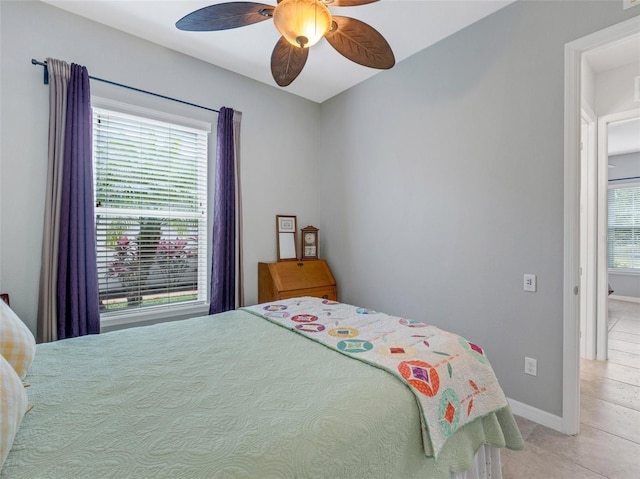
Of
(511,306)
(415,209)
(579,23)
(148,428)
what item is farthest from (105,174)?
(579,23)

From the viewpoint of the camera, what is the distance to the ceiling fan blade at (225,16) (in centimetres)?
154

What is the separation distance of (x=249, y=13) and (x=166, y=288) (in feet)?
7.07

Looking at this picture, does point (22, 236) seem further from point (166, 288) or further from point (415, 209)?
point (415, 209)

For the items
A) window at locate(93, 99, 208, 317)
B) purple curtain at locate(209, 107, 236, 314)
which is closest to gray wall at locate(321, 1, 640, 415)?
purple curtain at locate(209, 107, 236, 314)

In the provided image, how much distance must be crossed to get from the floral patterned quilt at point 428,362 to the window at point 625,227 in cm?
675

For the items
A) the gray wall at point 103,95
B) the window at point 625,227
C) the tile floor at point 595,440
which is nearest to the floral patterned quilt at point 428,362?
the tile floor at point 595,440

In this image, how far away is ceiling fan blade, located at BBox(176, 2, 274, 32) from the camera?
60.6 inches

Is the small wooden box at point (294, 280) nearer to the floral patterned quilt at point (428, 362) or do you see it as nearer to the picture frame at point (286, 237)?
the picture frame at point (286, 237)

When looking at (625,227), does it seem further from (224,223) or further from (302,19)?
(302,19)

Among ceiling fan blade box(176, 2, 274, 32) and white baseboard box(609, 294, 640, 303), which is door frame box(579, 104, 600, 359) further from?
white baseboard box(609, 294, 640, 303)

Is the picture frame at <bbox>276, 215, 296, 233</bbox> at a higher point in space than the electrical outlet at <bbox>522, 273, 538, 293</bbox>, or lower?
higher

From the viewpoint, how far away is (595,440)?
187 cm

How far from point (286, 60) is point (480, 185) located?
160 cm

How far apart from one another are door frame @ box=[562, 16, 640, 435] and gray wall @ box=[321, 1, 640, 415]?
0.04m
